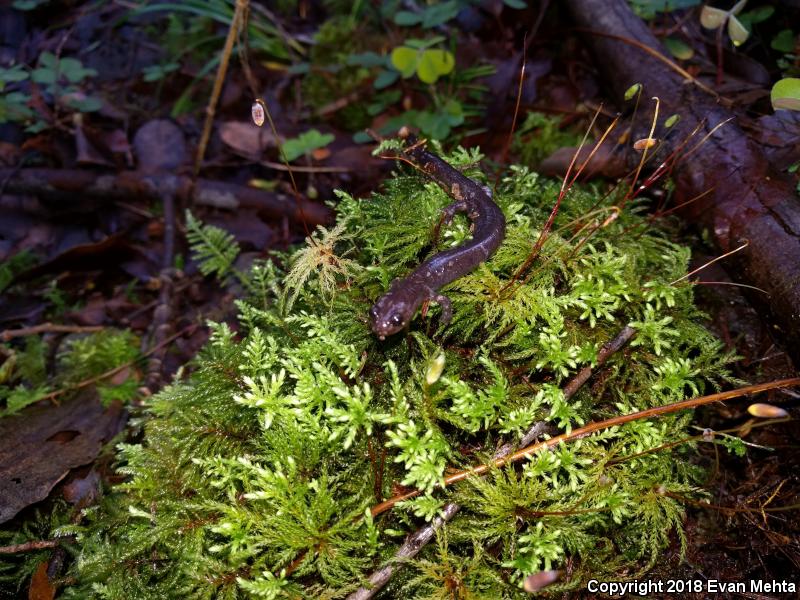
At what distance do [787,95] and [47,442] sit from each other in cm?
405

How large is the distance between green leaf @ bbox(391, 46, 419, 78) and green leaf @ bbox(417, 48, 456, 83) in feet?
0.20

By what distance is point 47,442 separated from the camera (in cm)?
270

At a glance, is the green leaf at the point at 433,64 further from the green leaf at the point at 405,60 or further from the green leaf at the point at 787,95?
the green leaf at the point at 787,95

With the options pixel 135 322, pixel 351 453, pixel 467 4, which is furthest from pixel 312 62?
pixel 351 453

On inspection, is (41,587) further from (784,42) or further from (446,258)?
(784,42)

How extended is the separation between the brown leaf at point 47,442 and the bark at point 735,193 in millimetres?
3523

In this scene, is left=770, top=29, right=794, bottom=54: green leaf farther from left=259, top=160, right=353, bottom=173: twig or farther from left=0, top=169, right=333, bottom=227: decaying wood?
left=0, top=169, right=333, bottom=227: decaying wood

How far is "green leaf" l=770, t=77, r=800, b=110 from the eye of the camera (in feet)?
7.41

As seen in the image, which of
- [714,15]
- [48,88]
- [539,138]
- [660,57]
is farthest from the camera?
[48,88]

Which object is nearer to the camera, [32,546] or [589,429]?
[589,429]

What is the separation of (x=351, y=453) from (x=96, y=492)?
137 centimetres

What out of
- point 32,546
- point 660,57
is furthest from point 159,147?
point 660,57

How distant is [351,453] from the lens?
6.64 feet

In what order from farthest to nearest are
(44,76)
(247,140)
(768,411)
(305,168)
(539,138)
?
(44,76), (247,140), (305,168), (539,138), (768,411)
